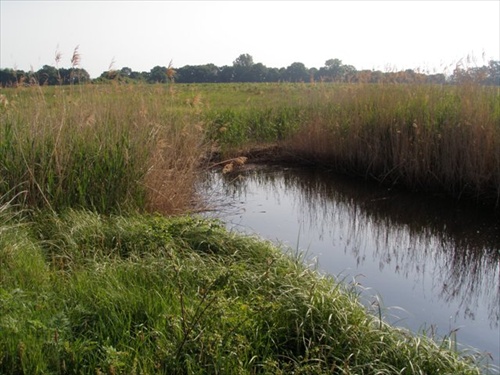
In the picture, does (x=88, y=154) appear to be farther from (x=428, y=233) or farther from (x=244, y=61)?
(x=244, y=61)

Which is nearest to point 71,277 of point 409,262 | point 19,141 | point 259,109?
point 19,141

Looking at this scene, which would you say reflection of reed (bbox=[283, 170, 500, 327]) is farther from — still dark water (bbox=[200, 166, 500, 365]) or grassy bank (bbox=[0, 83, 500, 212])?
grassy bank (bbox=[0, 83, 500, 212])

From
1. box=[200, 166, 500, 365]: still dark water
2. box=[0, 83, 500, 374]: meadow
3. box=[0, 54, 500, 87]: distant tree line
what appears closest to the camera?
box=[0, 83, 500, 374]: meadow

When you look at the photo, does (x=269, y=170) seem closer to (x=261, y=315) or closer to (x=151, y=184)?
(x=151, y=184)

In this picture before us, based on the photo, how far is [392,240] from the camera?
→ 260 inches

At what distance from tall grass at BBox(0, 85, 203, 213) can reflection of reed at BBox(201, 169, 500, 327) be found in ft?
7.02

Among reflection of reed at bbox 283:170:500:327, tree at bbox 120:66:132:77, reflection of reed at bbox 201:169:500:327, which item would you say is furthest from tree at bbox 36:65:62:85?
reflection of reed at bbox 283:170:500:327

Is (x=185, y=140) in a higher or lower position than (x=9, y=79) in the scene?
lower

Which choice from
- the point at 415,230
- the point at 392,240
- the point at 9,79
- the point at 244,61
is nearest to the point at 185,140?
the point at 9,79

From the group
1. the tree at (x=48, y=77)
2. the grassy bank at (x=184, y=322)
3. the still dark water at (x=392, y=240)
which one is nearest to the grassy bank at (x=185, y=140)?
the tree at (x=48, y=77)

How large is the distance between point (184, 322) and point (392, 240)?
4.22 m

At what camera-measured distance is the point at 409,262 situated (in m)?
5.84

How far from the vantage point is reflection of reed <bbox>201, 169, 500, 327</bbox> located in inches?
209

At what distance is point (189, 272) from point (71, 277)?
34.5 inches
